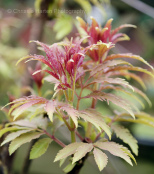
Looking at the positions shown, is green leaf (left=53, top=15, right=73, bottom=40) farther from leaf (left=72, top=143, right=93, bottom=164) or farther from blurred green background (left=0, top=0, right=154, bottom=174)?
leaf (left=72, top=143, right=93, bottom=164)

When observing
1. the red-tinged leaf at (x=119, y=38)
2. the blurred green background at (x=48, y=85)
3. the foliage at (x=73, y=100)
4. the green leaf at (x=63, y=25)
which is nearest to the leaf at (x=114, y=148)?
the foliage at (x=73, y=100)

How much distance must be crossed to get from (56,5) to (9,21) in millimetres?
541

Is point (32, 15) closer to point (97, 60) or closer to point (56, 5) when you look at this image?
point (56, 5)

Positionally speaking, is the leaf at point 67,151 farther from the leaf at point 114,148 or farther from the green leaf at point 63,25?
the green leaf at point 63,25

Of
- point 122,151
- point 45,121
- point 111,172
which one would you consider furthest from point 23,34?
point 122,151

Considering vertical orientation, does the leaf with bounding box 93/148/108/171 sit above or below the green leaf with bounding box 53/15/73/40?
below

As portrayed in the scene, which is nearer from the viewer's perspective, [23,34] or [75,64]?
[75,64]

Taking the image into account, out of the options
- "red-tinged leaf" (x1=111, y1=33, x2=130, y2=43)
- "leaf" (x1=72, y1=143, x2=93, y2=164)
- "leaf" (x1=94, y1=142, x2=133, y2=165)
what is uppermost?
"red-tinged leaf" (x1=111, y1=33, x2=130, y2=43)

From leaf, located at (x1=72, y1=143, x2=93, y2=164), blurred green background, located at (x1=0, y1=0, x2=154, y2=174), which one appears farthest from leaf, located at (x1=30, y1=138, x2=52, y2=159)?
blurred green background, located at (x1=0, y1=0, x2=154, y2=174)

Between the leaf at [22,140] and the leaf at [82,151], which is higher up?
the leaf at [82,151]

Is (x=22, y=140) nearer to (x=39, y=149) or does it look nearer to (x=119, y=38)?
(x=39, y=149)

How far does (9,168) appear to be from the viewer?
72 cm

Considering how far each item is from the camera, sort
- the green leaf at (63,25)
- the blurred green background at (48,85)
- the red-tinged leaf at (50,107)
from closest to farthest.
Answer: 1. the red-tinged leaf at (50,107)
2. the green leaf at (63,25)
3. the blurred green background at (48,85)

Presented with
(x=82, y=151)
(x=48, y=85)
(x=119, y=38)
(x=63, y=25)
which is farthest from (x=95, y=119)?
(x=48, y=85)
